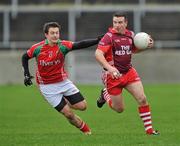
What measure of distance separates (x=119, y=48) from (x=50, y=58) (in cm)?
120

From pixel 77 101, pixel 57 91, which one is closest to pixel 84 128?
pixel 77 101

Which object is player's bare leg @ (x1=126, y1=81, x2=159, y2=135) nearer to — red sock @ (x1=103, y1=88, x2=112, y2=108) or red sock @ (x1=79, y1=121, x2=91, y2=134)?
red sock @ (x1=103, y1=88, x2=112, y2=108)

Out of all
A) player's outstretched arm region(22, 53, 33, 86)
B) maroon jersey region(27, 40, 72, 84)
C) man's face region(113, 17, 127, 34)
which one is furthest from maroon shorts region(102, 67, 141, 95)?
player's outstretched arm region(22, 53, 33, 86)

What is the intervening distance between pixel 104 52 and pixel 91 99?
1154 centimetres

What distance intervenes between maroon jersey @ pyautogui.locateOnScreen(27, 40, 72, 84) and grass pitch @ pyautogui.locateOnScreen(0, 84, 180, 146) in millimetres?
1023

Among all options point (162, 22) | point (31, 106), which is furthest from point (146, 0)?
point (31, 106)

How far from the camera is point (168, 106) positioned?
20.6 meters

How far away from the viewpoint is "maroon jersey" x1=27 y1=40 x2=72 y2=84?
12477 mm

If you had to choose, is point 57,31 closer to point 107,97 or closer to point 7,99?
point 107,97

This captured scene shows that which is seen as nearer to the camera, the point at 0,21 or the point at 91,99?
the point at 91,99

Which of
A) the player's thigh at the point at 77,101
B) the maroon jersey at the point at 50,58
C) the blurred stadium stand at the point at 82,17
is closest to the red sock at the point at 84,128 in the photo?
the player's thigh at the point at 77,101

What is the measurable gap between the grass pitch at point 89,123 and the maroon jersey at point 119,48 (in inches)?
47.6

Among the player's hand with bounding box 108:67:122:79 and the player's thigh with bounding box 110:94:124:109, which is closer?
the player's hand with bounding box 108:67:122:79

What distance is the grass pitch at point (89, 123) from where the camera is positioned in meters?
11.4
